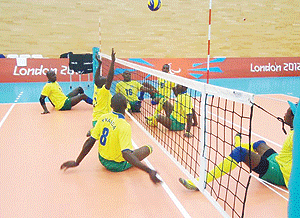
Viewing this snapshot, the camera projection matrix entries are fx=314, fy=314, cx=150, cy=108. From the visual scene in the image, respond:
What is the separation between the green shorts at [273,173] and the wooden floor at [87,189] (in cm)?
14

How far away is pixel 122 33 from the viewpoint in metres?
14.4

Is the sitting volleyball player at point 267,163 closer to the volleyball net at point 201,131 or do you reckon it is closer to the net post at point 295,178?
the volleyball net at point 201,131

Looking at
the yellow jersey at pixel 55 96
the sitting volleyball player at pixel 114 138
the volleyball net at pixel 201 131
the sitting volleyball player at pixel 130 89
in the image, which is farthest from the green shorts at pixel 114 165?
the yellow jersey at pixel 55 96

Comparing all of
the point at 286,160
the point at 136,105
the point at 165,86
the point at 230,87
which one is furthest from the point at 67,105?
the point at 230,87

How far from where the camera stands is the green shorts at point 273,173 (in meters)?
3.50

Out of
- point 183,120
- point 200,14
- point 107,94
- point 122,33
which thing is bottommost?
point 183,120

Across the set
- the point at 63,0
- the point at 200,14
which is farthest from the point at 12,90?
the point at 200,14

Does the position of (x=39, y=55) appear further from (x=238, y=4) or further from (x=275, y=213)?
(x=275, y=213)

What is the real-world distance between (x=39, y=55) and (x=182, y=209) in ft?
37.9

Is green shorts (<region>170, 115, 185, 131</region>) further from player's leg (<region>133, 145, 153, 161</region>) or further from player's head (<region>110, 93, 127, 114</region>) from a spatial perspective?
player's head (<region>110, 93, 127, 114</region>)

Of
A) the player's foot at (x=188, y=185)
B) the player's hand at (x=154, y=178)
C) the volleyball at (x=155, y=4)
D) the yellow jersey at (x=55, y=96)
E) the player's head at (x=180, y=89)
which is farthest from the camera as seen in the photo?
the volleyball at (x=155, y=4)

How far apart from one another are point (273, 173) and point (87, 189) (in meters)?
2.16

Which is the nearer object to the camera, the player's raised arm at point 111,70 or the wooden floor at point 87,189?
the wooden floor at point 87,189

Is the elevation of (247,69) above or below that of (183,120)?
above
